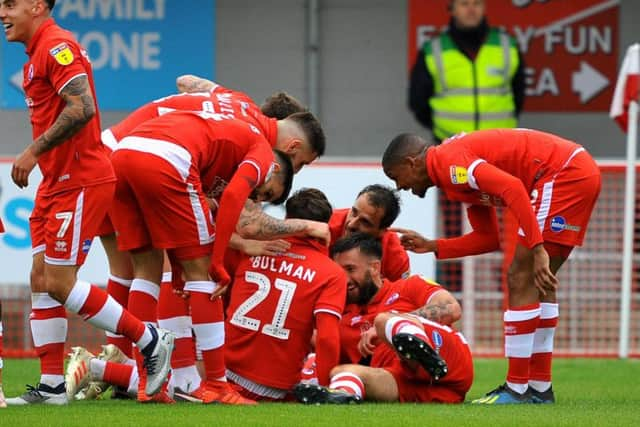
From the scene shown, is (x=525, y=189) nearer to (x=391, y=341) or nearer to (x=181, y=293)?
(x=391, y=341)

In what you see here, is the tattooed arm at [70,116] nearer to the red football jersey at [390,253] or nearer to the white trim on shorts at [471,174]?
the white trim on shorts at [471,174]

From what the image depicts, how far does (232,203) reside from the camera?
7.45m

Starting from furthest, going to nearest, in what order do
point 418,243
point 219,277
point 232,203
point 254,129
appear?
point 418,243
point 254,129
point 219,277
point 232,203

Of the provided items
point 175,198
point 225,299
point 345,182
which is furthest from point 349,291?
point 345,182

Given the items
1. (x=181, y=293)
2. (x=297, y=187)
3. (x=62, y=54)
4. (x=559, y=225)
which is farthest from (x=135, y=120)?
(x=297, y=187)

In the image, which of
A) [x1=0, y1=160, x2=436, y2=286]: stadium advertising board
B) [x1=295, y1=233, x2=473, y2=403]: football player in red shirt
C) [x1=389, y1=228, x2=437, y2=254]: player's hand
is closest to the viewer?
[x1=295, y1=233, x2=473, y2=403]: football player in red shirt

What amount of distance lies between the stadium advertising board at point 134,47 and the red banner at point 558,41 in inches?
73.7

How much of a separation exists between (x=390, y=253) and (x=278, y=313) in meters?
1.28

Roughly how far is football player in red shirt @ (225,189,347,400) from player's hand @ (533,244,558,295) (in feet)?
3.30

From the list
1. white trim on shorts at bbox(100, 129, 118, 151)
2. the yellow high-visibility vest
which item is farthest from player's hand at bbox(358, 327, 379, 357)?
the yellow high-visibility vest

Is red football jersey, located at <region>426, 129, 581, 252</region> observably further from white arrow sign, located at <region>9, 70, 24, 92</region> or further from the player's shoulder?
white arrow sign, located at <region>9, 70, 24, 92</region>

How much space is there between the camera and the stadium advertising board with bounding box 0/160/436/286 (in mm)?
11352

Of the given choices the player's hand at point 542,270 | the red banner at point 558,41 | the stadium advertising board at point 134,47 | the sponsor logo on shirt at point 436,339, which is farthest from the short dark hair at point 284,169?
the red banner at point 558,41

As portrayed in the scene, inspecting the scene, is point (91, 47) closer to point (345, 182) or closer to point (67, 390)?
point (345, 182)
